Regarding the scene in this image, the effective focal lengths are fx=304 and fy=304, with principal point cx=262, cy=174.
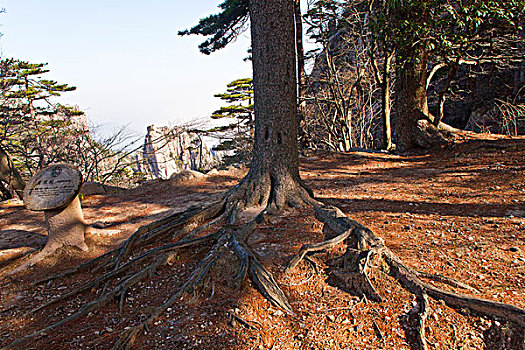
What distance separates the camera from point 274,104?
4.21 meters

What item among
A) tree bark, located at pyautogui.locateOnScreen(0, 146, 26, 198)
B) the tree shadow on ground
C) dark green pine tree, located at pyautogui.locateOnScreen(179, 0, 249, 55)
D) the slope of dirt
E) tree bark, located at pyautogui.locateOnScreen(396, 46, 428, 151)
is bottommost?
the slope of dirt

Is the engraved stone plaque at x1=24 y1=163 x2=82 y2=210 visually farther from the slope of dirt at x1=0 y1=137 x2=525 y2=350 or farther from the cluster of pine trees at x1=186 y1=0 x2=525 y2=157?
the cluster of pine trees at x1=186 y1=0 x2=525 y2=157

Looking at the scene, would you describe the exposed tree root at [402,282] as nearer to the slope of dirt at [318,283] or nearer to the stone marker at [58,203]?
the slope of dirt at [318,283]

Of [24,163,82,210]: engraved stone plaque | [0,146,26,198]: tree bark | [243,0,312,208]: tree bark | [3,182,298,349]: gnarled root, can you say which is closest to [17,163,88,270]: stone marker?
[24,163,82,210]: engraved stone plaque

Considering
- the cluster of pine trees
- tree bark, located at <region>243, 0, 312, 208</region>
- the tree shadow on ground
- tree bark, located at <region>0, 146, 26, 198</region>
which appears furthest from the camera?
tree bark, located at <region>0, 146, 26, 198</region>

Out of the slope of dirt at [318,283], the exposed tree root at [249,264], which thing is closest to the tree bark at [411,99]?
the slope of dirt at [318,283]

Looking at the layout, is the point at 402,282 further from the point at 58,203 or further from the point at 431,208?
Answer: the point at 58,203

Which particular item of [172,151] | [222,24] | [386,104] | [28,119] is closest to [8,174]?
[28,119]

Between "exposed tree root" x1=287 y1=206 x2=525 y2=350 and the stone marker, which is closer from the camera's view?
"exposed tree root" x1=287 y1=206 x2=525 y2=350

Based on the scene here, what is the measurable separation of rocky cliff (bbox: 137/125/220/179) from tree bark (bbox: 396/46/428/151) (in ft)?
21.8

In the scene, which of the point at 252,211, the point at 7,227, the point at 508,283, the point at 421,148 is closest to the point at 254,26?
the point at 252,211

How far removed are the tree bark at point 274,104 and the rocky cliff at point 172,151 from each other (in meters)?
4.98

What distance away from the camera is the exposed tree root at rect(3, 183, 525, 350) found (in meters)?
2.29

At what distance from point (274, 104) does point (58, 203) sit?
3236 mm
